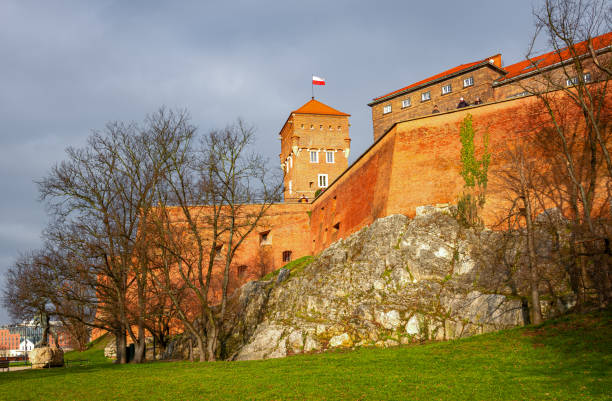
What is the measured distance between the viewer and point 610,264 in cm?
1633

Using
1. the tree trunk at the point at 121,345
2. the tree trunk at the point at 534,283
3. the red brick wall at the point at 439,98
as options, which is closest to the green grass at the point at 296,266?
the tree trunk at the point at 121,345

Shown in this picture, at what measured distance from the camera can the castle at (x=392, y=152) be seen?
24156 mm

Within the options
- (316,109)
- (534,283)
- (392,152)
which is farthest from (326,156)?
(534,283)

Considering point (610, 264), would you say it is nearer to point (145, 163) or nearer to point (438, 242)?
point (438, 242)

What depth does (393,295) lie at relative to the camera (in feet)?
70.3

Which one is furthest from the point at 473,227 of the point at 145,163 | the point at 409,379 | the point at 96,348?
the point at 96,348

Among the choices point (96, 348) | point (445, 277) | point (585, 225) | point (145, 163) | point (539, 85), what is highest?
point (539, 85)

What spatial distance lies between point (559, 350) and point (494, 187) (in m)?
10.6

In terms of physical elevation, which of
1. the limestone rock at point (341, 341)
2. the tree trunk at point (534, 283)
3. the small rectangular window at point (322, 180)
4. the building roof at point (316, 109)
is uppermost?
the building roof at point (316, 109)

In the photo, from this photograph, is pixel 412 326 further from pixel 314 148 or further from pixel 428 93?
pixel 314 148

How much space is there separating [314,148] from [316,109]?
5.10m

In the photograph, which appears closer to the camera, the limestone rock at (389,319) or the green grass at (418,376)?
the green grass at (418,376)

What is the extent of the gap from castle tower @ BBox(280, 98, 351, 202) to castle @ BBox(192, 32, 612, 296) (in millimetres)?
110

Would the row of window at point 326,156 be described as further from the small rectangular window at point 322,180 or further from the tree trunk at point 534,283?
the tree trunk at point 534,283
